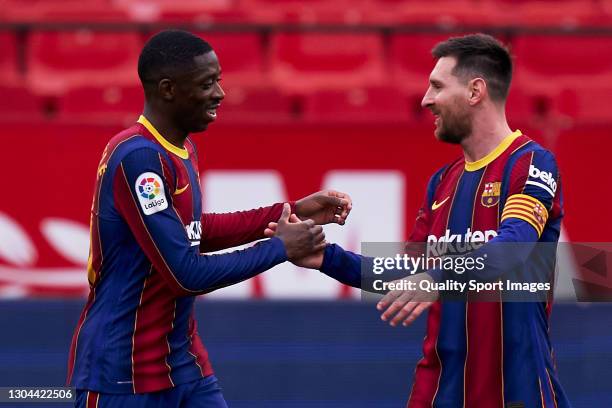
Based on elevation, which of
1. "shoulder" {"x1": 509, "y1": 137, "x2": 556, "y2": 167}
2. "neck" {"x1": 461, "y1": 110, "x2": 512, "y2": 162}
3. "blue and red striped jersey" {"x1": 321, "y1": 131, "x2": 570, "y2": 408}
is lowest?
"blue and red striped jersey" {"x1": 321, "y1": 131, "x2": 570, "y2": 408}

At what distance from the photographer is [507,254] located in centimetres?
350

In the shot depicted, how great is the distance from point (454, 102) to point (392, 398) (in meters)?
2.25

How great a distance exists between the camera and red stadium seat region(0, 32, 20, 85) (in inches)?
343

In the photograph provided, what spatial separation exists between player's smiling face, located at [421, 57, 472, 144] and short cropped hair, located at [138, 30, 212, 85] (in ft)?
2.86

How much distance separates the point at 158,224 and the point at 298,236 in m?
0.57

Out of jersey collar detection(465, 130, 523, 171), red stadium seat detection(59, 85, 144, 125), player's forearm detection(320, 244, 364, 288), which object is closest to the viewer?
jersey collar detection(465, 130, 523, 171)

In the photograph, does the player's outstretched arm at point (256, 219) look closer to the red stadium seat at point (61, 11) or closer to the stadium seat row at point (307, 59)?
the stadium seat row at point (307, 59)

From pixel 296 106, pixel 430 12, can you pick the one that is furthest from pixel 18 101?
pixel 430 12

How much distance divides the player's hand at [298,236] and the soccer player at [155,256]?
6 cm

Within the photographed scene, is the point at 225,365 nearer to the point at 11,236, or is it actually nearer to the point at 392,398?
the point at 392,398

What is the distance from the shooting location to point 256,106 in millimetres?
7285

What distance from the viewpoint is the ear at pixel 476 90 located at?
3.89m

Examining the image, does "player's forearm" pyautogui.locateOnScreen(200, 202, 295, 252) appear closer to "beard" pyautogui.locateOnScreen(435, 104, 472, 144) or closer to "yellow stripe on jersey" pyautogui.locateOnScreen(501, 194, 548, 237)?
"beard" pyautogui.locateOnScreen(435, 104, 472, 144)

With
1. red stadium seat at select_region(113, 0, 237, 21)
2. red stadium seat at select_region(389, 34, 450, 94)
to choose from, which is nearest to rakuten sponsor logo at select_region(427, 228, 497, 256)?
red stadium seat at select_region(389, 34, 450, 94)
